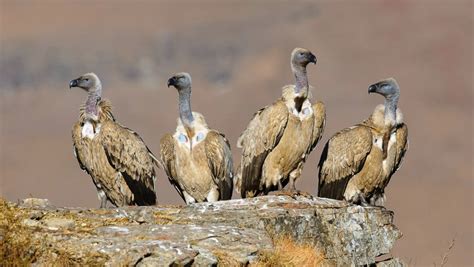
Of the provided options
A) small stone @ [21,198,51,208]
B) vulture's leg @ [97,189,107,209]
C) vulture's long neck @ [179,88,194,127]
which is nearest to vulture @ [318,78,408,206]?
vulture's long neck @ [179,88,194,127]

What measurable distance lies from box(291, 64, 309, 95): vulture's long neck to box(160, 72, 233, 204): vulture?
169 cm

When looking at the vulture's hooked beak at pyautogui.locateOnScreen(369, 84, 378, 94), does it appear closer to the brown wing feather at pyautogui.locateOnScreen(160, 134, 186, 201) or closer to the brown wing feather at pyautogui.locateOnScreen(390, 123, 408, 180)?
the brown wing feather at pyautogui.locateOnScreen(390, 123, 408, 180)

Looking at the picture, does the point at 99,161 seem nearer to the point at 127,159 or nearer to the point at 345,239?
the point at 127,159

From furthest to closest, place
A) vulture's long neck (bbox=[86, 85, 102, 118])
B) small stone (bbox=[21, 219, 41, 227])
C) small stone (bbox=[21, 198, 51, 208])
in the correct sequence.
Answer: vulture's long neck (bbox=[86, 85, 102, 118])
small stone (bbox=[21, 198, 51, 208])
small stone (bbox=[21, 219, 41, 227])

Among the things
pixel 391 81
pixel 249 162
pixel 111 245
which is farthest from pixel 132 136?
pixel 111 245

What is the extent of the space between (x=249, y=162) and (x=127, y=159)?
2.24 meters

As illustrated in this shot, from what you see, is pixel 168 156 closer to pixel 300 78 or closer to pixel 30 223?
pixel 300 78

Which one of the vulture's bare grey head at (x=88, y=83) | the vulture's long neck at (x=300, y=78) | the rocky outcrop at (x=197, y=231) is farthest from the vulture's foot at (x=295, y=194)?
the vulture's bare grey head at (x=88, y=83)

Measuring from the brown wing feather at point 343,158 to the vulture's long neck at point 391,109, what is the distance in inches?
19.8

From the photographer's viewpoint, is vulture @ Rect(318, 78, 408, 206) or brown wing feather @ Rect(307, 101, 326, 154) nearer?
brown wing feather @ Rect(307, 101, 326, 154)

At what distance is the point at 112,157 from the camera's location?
2000 cm

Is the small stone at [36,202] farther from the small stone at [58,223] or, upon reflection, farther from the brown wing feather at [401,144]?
the brown wing feather at [401,144]

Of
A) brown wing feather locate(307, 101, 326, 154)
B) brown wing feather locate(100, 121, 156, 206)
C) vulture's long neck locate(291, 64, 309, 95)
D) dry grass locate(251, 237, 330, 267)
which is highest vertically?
vulture's long neck locate(291, 64, 309, 95)

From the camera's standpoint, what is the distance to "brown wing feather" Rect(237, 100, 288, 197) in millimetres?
19719
